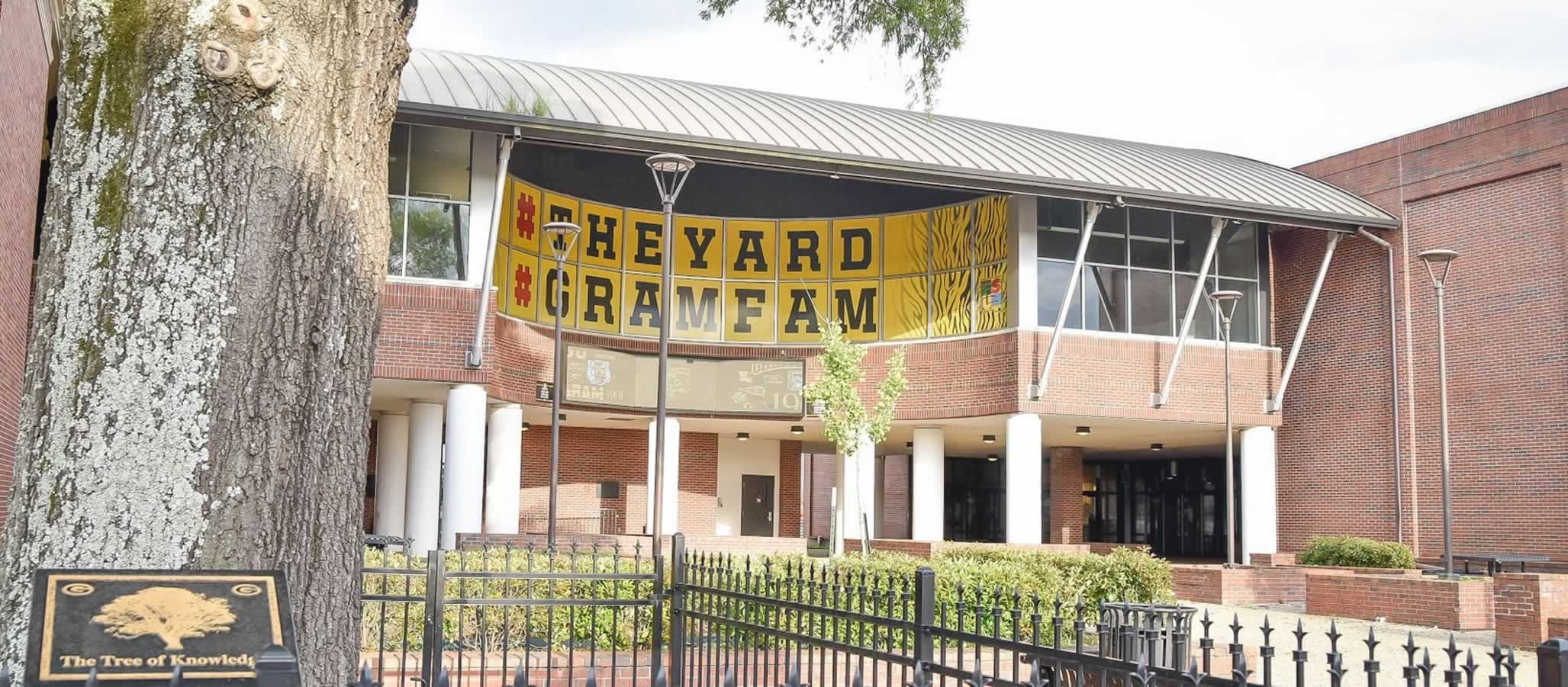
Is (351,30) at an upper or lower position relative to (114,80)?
upper

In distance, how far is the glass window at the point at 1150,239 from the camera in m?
28.4

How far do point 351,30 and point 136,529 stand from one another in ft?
5.14

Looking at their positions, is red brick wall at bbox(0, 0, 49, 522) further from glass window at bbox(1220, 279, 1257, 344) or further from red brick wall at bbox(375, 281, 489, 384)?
glass window at bbox(1220, 279, 1257, 344)

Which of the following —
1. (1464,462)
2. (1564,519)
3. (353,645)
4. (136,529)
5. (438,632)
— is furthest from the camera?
(1464,462)

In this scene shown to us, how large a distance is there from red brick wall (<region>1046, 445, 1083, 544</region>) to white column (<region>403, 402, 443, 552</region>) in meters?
15.2

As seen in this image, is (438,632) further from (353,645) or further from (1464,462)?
(1464,462)

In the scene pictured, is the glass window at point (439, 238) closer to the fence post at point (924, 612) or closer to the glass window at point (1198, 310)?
the glass window at point (1198, 310)

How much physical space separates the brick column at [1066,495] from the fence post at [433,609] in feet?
88.7

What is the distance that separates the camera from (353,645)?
13.5ft

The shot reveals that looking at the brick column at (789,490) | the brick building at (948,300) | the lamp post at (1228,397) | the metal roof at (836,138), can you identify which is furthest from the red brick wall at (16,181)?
the brick column at (789,490)

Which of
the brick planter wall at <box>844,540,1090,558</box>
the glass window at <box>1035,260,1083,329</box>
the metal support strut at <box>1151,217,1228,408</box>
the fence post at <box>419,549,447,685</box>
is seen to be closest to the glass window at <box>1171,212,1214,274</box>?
the metal support strut at <box>1151,217,1228,408</box>

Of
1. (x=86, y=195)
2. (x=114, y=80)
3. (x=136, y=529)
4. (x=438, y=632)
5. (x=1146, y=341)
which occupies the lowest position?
(x=438, y=632)

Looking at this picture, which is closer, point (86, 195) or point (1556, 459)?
point (86, 195)

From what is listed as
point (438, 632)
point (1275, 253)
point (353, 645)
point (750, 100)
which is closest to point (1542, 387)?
point (1275, 253)
